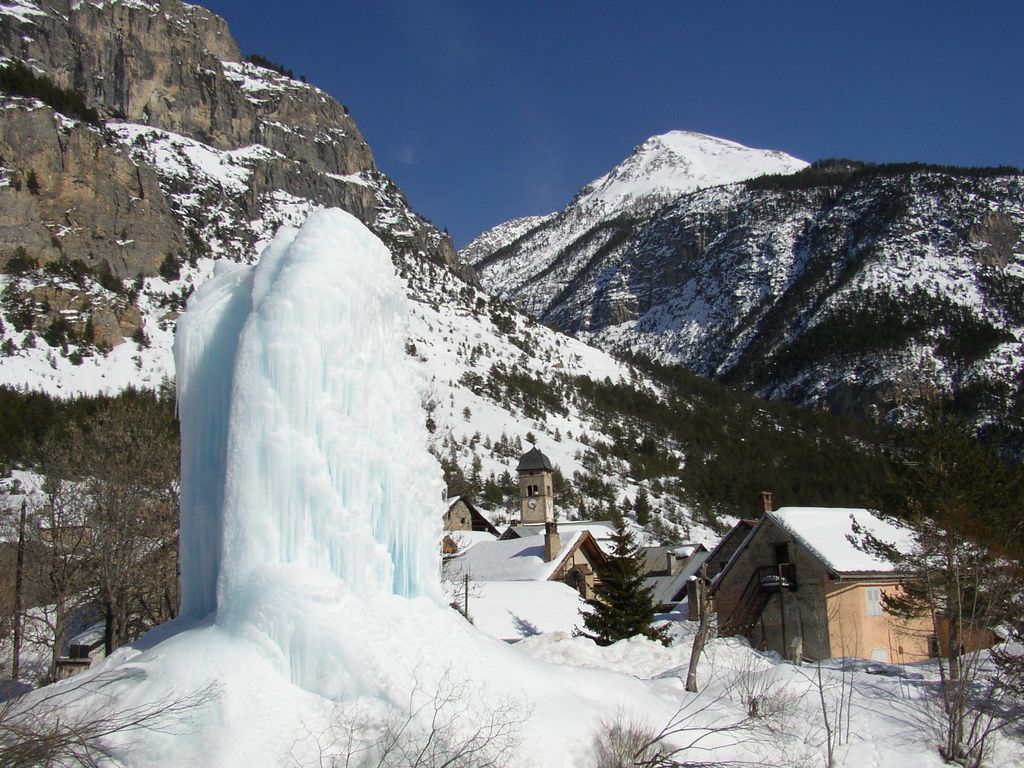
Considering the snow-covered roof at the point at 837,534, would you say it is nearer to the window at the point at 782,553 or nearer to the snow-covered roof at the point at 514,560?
the window at the point at 782,553

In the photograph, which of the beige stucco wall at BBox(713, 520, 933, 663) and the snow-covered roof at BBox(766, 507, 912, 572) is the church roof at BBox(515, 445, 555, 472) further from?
the beige stucco wall at BBox(713, 520, 933, 663)

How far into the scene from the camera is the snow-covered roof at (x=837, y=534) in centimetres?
3425

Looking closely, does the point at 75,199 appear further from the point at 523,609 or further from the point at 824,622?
the point at 824,622


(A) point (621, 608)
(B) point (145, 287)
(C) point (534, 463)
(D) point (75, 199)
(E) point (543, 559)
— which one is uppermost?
(D) point (75, 199)

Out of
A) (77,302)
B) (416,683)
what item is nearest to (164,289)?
(77,302)

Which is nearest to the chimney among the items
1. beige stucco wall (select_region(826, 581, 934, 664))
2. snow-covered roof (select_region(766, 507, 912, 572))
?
snow-covered roof (select_region(766, 507, 912, 572))

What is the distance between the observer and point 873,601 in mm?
34062

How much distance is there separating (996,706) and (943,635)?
44.3ft

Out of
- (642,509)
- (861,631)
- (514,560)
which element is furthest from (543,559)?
(642,509)

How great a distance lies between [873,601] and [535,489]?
5477 cm

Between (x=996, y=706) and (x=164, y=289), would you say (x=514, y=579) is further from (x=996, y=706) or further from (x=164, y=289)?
(x=164, y=289)

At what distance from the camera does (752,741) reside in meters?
13.3

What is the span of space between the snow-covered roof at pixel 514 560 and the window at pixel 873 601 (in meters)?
20.1

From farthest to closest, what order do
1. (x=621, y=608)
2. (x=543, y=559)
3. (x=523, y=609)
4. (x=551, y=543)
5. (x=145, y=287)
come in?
(x=145, y=287), (x=551, y=543), (x=543, y=559), (x=523, y=609), (x=621, y=608)
